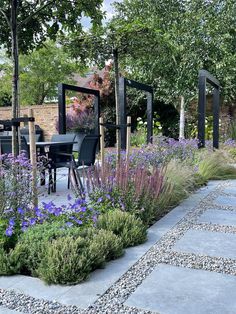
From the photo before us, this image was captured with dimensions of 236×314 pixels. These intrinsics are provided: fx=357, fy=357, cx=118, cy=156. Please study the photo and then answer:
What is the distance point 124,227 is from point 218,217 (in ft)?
4.34

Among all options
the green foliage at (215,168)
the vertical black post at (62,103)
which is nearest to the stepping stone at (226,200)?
the green foliage at (215,168)

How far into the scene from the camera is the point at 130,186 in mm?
3490

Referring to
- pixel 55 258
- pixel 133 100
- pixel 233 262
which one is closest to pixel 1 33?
pixel 55 258

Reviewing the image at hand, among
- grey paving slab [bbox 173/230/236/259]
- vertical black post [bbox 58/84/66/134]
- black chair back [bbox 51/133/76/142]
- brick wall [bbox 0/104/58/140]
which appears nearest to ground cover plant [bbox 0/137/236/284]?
grey paving slab [bbox 173/230/236/259]

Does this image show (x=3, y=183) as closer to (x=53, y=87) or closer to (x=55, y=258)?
(x=55, y=258)

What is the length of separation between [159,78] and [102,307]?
1036cm

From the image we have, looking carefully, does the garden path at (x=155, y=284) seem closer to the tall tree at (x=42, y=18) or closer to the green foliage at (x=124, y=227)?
the green foliage at (x=124, y=227)

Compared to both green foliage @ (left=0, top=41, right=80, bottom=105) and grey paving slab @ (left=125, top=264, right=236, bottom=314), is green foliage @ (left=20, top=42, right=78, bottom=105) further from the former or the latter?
grey paving slab @ (left=125, top=264, right=236, bottom=314)

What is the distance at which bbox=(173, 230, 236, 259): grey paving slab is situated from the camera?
271 centimetres

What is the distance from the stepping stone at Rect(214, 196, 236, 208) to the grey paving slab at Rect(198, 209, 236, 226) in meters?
0.37

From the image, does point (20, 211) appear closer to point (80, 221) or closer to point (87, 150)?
point (80, 221)

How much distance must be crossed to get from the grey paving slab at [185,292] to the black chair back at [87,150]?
9.88 feet

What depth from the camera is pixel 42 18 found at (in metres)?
4.58

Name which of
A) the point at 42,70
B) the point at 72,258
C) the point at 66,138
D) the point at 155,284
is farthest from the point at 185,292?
the point at 42,70
